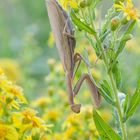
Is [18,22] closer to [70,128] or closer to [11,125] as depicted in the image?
[70,128]

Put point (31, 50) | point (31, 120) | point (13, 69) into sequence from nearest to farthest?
point (31, 120), point (31, 50), point (13, 69)

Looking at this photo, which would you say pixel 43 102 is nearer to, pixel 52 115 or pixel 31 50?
pixel 52 115

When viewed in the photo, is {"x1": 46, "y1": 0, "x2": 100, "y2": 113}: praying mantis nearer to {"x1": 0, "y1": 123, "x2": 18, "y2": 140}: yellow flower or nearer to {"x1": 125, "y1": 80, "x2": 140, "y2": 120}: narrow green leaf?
{"x1": 125, "y1": 80, "x2": 140, "y2": 120}: narrow green leaf

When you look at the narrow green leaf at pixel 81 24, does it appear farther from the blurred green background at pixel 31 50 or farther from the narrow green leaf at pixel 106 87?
the blurred green background at pixel 31 50

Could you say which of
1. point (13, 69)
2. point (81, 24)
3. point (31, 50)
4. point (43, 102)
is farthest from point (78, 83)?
point (13, 69)

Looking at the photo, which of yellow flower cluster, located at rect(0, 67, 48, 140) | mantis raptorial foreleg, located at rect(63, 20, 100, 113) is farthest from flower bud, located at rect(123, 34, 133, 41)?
yellow flower cluster, located at rect(0, 67, 48, 140)
